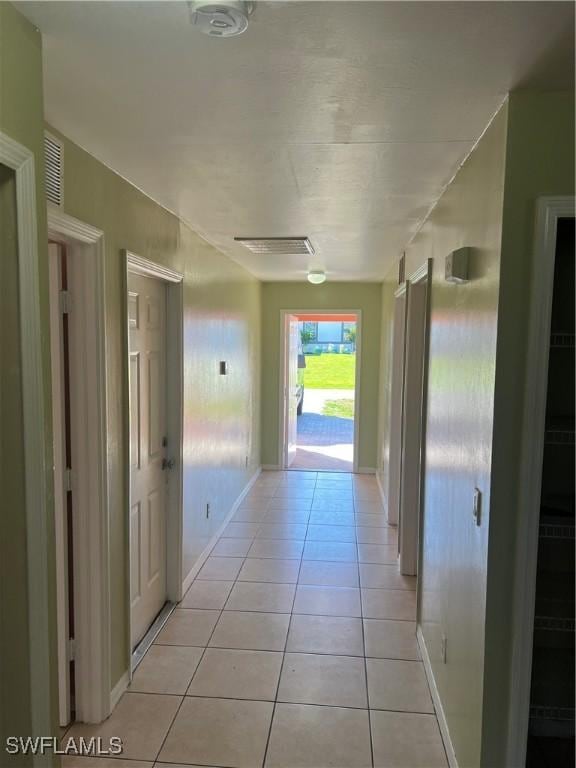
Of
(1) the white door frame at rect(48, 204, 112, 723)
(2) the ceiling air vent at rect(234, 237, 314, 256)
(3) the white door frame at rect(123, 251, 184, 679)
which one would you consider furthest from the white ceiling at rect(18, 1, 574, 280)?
(2) the ceiling air vent at rect(234, 237, 314, 256)

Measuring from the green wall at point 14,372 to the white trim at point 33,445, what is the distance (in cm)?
1

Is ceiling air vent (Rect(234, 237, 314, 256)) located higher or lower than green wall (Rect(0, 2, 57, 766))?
higher

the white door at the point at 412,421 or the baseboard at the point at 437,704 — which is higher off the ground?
the white door at the point at 412,421

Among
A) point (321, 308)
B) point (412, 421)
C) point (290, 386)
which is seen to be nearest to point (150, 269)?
point (412, 421)

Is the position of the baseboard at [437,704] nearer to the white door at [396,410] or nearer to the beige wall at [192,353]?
the beige wall at [192,353]

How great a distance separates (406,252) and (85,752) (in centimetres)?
357

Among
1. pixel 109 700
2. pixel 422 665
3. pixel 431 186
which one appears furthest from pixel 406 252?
pixel 109 700

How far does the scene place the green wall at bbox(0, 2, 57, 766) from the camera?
4.07ft

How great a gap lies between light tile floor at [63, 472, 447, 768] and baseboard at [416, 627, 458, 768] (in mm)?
39

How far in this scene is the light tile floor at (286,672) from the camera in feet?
7.22

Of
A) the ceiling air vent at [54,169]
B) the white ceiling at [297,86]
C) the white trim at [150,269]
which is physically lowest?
the white trim at [150,269]

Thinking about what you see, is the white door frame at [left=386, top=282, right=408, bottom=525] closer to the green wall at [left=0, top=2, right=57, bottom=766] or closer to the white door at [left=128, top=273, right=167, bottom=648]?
the white door at [left=128, top=273, right=167, bottom=648]

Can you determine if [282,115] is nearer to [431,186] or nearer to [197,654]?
[431,186]

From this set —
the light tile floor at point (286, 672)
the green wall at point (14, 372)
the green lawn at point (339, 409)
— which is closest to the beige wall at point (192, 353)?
the light tile floor at point (286, 672)
